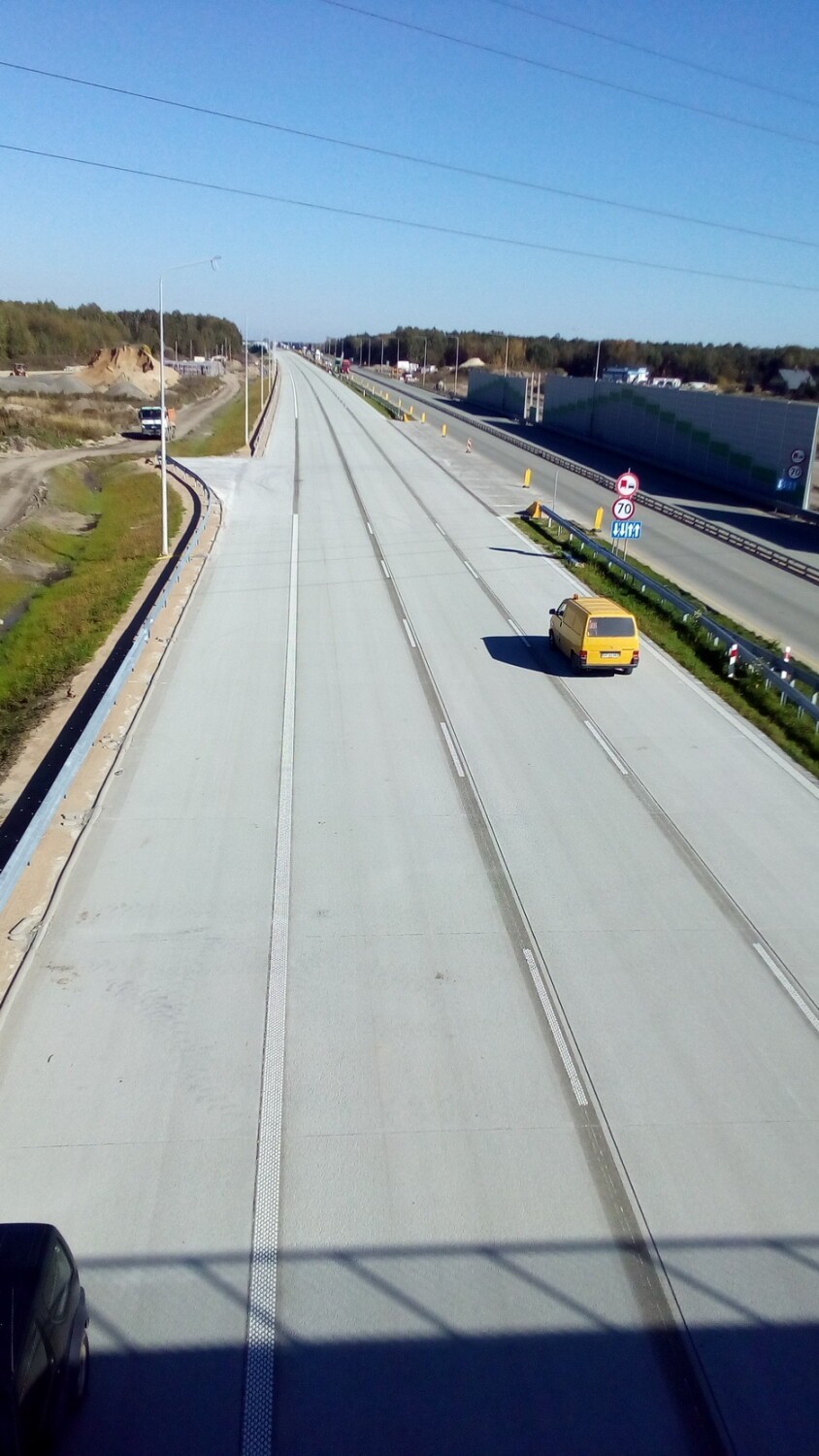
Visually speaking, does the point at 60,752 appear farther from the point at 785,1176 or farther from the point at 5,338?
the point at 5,338

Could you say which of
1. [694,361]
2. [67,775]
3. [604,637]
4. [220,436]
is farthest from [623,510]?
[694,361]

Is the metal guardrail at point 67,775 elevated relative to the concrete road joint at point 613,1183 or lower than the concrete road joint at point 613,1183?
elevated

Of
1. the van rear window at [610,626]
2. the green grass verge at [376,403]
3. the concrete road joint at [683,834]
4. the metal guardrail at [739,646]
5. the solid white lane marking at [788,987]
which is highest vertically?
the green grass verge at [376,403]

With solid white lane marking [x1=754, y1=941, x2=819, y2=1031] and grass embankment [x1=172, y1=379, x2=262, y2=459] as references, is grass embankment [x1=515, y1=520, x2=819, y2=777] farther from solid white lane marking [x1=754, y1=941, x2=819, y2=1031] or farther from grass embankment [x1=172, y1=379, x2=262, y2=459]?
grass embankment [x1=172, y1=379, x2=262, y2=459]

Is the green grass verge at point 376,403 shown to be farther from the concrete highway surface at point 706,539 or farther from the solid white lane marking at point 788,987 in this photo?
the solid white lane marking at point 788,987

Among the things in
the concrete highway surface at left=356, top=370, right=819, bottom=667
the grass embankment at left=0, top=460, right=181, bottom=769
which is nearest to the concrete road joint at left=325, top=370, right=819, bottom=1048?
the concrete highway surface at left=356, top=370, right=819, bottom=667

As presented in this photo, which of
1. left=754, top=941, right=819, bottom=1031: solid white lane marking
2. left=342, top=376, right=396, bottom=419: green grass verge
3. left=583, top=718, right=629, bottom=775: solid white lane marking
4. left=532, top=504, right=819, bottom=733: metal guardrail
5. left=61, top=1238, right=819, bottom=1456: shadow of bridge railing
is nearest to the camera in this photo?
left=61, top=1238, right=819, bottom=1456: shadow of bridge railing

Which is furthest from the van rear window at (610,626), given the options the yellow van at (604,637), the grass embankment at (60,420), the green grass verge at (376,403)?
the green grass verge at (376,403)

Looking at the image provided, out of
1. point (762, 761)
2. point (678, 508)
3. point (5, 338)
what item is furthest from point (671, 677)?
point (5, 338)
